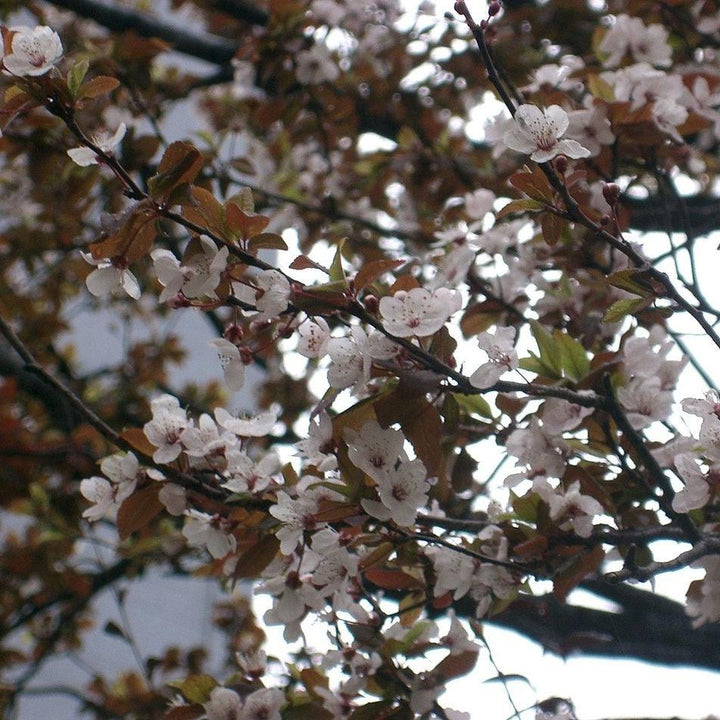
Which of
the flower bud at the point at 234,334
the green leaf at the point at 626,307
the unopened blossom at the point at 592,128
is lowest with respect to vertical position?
the green leaf at the point at 626,307

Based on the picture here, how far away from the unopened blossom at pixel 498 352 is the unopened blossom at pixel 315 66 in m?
1.28

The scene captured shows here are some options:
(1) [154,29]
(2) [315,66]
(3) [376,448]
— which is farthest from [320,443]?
(1) [154,29]

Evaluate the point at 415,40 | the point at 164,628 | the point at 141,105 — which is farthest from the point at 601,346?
the point at 164,628

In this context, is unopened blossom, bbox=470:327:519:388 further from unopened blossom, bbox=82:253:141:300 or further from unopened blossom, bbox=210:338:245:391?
unopened blossom, bbox=82:253:141:300

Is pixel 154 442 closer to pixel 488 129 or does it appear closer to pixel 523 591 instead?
pixel 523 591

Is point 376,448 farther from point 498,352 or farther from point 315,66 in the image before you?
point 315,66

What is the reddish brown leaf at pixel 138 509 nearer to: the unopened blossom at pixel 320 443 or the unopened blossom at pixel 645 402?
the unopened blossom at pixel 320 443

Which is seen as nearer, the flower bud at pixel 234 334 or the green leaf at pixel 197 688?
the flower bud at pixel 234 334

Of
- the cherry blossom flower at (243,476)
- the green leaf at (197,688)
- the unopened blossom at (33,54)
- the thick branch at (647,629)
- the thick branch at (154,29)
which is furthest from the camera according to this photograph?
the thick branch at (154,29)

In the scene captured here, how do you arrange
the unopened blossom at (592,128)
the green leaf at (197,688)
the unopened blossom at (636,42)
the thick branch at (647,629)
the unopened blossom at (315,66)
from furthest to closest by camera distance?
the unopened blossom at (315,66), the thick branch at (647,629), the unopened blossom at (636,42), the unopened blossom at (592,128), the green leaf at (197,688)

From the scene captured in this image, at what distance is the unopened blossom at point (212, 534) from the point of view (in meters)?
1.08

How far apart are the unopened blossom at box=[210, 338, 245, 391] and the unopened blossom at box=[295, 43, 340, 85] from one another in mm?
1287

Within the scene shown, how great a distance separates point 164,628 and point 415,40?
3.68 metres

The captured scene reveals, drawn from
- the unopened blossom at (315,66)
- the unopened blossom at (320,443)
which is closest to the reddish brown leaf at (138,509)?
the unopened blossom at (320,443)
